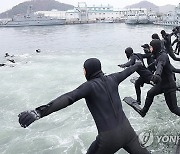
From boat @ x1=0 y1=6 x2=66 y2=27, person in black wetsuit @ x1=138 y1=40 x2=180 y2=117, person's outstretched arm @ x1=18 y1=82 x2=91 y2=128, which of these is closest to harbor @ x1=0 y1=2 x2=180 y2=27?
boat @ x1=0 y1=6 x2=66 y2=27

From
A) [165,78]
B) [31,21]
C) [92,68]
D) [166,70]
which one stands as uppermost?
[92,68]

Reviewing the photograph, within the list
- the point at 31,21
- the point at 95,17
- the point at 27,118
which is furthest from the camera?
the point at 95,17

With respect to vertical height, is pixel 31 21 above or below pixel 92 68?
below

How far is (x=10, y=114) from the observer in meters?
11.8

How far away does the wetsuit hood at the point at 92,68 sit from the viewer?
4.26 meters

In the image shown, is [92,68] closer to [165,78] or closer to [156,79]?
[156,79]

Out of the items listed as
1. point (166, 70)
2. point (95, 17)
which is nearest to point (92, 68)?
point (166, 70)


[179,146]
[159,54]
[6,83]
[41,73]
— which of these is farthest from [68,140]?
[41,73]

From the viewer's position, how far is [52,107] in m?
3.91

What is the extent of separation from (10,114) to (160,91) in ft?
23.5

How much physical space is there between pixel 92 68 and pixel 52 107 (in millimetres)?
896

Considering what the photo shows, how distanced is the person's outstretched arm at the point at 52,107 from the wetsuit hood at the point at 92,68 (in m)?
0.20

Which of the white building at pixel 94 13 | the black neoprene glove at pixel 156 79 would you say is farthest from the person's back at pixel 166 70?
the white building at pixel 94 13

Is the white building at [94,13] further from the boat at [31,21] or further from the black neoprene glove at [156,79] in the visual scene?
the black neoprene glove at [156,79]
